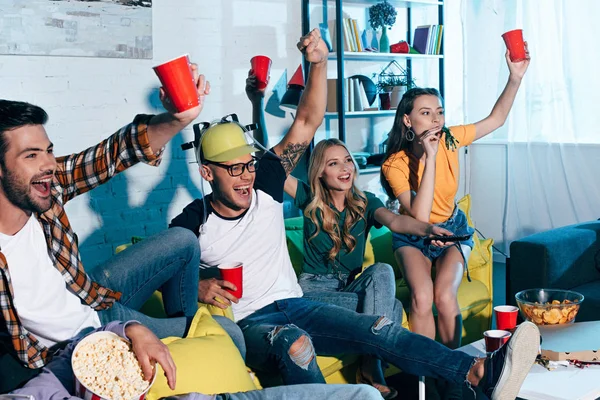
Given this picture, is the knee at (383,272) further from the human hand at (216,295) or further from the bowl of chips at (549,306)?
the human hand at (216,295)

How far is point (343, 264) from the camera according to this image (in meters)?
3.03

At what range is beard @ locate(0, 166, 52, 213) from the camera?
1898 mm

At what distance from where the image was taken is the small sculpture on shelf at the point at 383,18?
5062 millimetres

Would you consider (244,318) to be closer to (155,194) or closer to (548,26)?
(155,194)

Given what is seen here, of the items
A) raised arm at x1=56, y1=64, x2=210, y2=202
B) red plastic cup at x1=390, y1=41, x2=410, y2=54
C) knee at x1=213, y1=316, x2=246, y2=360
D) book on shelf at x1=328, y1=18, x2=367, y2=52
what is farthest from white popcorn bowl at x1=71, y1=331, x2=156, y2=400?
red plastic cup at x1=390, y1=41, x2=410, y2=54

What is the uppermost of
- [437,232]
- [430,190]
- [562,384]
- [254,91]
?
→ [254,91]

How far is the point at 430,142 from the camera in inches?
124

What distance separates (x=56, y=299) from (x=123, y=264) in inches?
12.0

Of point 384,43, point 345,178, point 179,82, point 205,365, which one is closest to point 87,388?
point 205,365

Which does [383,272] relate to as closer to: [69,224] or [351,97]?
[69,224]

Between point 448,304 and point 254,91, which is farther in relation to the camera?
point 254,91

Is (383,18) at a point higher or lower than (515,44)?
higher

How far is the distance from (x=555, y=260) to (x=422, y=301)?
773mm

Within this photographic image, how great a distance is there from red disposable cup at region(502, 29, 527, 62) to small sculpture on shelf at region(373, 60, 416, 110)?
1.95 m
